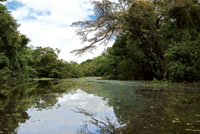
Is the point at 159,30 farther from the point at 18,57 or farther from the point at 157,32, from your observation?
the point at 18,57

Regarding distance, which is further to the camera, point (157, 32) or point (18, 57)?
point (18, 57)

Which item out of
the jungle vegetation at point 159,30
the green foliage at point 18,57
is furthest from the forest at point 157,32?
the green foliage at point 18,57

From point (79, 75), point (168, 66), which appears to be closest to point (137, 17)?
point (168, 66)

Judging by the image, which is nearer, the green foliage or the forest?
the forest

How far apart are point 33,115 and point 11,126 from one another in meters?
0.98

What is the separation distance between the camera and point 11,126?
323 centimetres

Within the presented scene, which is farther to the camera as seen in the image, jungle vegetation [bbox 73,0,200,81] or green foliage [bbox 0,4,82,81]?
green foliage [bbox 0,4,82,81]

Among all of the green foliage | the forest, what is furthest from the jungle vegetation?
the green foliage

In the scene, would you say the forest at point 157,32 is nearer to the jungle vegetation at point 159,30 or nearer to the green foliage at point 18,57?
the jungle vegetation at point 159,30

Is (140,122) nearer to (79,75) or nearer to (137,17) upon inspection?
(137,17)

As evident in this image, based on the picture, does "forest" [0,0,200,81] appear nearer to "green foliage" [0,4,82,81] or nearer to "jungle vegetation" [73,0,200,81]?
"jungle vegetation" [73,0,200,81]

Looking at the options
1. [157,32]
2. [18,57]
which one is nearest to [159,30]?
[157,32]

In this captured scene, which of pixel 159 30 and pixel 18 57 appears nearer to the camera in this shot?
pixel 159 30

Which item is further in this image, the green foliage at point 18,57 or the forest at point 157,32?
the green foliage at point 18,57
